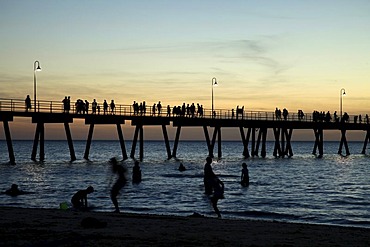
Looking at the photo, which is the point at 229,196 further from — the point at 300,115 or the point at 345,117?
the point at 345,117

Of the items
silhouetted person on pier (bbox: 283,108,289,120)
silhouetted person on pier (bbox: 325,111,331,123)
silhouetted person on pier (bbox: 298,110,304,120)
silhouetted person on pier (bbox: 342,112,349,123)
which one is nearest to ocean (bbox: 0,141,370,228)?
silhouetted person on pier (bbox: 283,108,289,120)

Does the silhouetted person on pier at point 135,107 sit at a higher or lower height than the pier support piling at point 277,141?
higher

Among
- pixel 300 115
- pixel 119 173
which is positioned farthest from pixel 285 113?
pixel 119 173

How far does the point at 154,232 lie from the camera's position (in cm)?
1171

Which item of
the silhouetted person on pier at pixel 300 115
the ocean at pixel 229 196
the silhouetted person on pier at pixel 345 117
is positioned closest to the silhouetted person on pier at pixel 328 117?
the silhouetted person on pier at pixel 345 117

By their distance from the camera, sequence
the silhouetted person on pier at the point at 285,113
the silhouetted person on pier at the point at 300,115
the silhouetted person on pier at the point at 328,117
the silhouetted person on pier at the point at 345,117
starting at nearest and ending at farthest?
the silhouetted person on pier at the point at 285,113
the silhouetted person on pier at the point at 300,115
the silhouetted person on pier at the point at 328,117
the silhouetted person on pier at the point at 345,117

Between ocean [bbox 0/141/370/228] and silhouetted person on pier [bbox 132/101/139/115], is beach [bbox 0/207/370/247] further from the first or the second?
silhouetted person on pier [bbox 132/101/139/115]

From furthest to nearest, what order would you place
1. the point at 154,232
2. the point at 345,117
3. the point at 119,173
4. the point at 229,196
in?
the point at 345,117 → the point at 229,196 → the point at 119,173 → the point at 154,232

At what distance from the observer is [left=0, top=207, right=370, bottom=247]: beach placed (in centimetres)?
1049

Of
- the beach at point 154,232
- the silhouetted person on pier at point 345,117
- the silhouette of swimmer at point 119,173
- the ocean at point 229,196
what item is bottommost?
the ocean at point 229,196

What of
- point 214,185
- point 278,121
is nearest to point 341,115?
point 278,121

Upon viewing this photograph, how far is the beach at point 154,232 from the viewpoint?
10492 mm

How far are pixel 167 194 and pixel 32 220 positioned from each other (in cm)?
1540

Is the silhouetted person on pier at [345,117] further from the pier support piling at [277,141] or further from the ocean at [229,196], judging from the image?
the ocean at [229,196]
